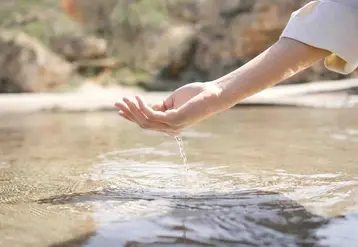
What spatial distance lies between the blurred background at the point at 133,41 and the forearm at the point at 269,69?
777 cm

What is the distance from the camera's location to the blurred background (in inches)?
383

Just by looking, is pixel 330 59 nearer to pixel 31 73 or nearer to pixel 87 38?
pixel 31 73

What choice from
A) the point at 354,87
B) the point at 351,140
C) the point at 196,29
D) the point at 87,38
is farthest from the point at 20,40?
the point at 351,140

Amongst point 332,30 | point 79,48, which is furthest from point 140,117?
point 79,48

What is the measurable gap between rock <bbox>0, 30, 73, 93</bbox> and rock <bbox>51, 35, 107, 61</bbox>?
1.47m

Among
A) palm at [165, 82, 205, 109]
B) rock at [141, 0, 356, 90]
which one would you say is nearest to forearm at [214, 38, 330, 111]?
palm at [165, 82, 205, 109]

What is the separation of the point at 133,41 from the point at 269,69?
11326 mm

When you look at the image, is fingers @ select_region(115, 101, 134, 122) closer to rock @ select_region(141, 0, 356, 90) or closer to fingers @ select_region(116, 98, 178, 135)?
fingers @ select_region(116, 98, 178, 135)

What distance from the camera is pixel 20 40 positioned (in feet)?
32.6

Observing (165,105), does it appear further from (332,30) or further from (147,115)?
(332,30)

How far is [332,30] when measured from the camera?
155 centimetres

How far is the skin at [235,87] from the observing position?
1.61 metres

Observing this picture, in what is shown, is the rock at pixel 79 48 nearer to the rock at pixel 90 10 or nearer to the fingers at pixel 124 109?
the rock at pixel 90 10

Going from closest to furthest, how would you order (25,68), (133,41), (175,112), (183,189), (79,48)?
(175,112), (183,189), (25,68), (79,48), (133,41)
